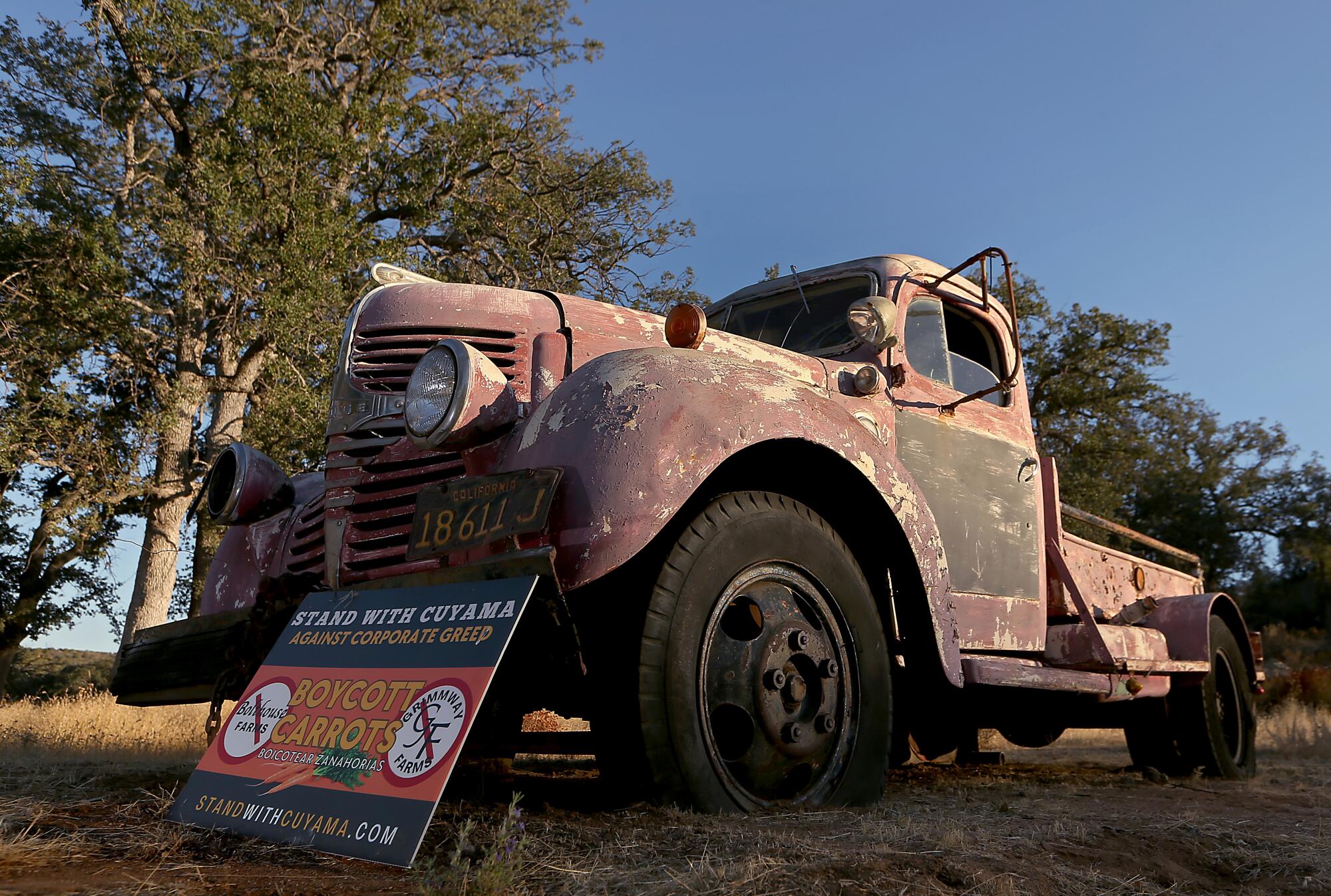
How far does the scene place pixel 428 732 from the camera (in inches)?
97.3

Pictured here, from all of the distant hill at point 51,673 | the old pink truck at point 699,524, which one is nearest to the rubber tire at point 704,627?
the old pink truck at point 699,524

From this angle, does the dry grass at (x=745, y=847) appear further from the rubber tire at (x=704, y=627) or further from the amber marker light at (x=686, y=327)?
the amber marker light at (x=686, y=327)

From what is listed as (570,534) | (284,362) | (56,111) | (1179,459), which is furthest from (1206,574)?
(570,534)

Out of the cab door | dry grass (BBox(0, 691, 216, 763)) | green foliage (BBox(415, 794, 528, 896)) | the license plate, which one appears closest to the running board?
the cab door

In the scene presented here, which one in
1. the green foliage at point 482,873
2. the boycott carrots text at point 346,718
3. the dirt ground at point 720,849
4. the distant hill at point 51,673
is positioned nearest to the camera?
the green foliage at point 482,873

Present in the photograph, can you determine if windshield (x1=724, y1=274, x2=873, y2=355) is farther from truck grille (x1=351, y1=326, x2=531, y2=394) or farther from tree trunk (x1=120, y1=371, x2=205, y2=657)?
tree trunk (x1=120, y1=371, x2=205, y2=657)

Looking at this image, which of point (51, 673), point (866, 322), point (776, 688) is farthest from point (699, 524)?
point (51, 673)

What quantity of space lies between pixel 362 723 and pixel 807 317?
3176 millimetres

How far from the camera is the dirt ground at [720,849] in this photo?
2207 millimetres

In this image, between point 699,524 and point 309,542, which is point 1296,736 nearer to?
point 699,524

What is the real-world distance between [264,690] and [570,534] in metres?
1.03

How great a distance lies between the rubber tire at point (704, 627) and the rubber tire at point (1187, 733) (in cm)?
366

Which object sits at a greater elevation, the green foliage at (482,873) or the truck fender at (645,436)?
the truck fender at (645,436)

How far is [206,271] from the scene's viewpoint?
11.9 meters
